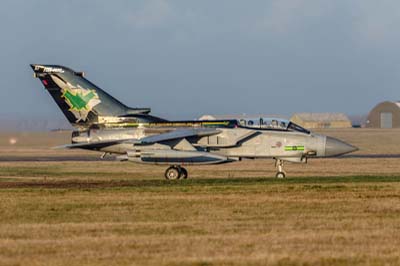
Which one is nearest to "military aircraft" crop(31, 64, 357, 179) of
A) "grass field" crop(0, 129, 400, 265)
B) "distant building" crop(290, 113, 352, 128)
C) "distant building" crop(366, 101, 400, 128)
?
"grass field" crop(0, 129, 400, 265)

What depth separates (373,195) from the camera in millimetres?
25641

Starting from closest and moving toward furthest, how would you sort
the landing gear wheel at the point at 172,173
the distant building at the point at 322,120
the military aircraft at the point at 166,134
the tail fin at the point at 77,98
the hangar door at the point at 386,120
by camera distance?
1. the military aircraft at the point at 166,134
2. the landing gear wheel at the point at 172,173
3. the tail fin at the point at 77,98
4. the hangar door at the point at 386,120
5. the distant building at the point at 322,120

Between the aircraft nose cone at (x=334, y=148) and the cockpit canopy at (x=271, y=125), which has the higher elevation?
the cockpit canopy at (x=271, y=125)

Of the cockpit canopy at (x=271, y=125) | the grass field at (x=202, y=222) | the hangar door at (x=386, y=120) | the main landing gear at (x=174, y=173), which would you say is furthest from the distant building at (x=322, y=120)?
the grass field at (x=202, y=222)

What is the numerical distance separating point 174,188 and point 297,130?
888cm

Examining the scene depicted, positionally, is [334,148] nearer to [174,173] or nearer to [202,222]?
[174,173]

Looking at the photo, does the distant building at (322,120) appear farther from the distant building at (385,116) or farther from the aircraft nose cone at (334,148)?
the aircraft nose cone at (334,148)

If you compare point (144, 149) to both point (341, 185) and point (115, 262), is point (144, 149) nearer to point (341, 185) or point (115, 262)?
point (341, 185)

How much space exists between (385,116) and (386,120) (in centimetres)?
70

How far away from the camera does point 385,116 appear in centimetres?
15500

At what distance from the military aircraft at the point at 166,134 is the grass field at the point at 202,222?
2671 mm

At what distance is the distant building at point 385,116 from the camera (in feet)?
499

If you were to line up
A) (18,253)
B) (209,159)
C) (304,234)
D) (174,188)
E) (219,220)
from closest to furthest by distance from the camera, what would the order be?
(18,253), (304,234), (219,220), (174,188), (209,159)

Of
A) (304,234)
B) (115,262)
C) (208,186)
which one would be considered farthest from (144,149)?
(115,262)
